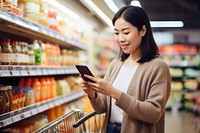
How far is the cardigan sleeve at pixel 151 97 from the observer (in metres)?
1.88

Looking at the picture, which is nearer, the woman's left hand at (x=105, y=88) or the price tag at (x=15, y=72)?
the woman's left hand at (x=105, y=88)

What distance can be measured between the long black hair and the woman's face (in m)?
0.03

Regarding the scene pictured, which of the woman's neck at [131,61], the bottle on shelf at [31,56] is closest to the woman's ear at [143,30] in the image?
the woman's neck at [131,61]

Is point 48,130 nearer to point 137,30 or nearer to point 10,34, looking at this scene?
point 137,30

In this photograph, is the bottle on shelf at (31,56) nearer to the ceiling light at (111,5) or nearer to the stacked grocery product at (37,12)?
the stacked grocery product at (37,12)

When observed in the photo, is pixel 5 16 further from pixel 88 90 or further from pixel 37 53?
pixel 37 53

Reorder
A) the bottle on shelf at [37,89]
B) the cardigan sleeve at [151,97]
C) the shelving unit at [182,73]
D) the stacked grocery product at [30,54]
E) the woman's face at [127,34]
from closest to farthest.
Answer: the cardigan sleeve at [151,97], the woman's face at [127,34], the stacked grocery product at [30,54], the bottle on shelf at [37,89], the shelving unit at [182,73]

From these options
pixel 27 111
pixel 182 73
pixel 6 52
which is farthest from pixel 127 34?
pixel 182 73

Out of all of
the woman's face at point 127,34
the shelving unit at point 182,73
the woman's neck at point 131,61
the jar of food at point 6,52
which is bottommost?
the shelving unit at point 182,73

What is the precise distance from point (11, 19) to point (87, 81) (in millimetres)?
794

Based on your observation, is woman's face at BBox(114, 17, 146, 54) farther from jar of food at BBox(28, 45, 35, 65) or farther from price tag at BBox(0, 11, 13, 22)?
jar of food at BBox(28, 45, 35, 65)

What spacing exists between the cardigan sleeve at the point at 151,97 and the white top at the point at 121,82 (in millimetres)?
124

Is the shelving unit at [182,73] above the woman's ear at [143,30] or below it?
below

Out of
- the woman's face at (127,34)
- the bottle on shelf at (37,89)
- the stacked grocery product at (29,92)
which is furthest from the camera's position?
the bottle on shelf at (37,89)
